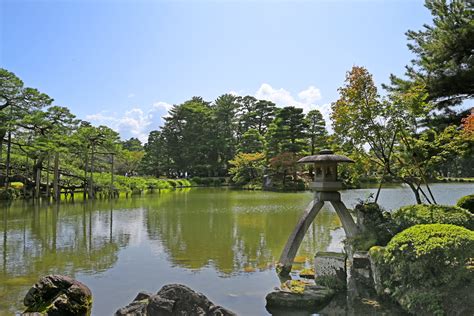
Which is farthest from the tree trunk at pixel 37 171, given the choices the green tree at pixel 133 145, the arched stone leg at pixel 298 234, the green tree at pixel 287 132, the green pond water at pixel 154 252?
the green tree at pixel 133 145

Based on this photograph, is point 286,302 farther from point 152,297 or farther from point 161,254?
point 161,254

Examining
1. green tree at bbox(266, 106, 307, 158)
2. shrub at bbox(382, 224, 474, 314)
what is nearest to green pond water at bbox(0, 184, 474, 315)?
shrub at bbox(382, 224, 474, 314)

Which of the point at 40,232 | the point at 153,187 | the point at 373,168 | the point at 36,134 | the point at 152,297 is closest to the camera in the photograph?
the point at 152,297

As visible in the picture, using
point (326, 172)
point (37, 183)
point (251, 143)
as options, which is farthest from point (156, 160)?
point (326, 172)

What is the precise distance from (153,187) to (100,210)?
15176 millimetres

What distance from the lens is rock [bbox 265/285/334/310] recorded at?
15.2 ft

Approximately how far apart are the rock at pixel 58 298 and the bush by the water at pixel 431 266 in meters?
3.91

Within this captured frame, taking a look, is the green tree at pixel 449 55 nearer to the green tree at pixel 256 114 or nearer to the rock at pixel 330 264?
the rock at pixel 330 264

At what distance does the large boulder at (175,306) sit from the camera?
4176 millimetres

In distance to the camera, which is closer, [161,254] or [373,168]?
[161,254]

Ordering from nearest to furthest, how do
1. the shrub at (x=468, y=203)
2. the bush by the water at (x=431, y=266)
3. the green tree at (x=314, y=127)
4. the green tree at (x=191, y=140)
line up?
the bush by the water at (x=431, y=266) < the shrub at (x=468, y=203) < the green tree at (x=314, y=127) < the green tree at (x=191, y=140)

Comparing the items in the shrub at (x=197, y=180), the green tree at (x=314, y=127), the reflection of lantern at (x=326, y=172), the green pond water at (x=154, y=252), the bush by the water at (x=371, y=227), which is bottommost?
the green pond water at (x=154, y=252)

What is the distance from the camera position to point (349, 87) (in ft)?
25.3

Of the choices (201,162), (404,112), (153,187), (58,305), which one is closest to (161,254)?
(58,305)
